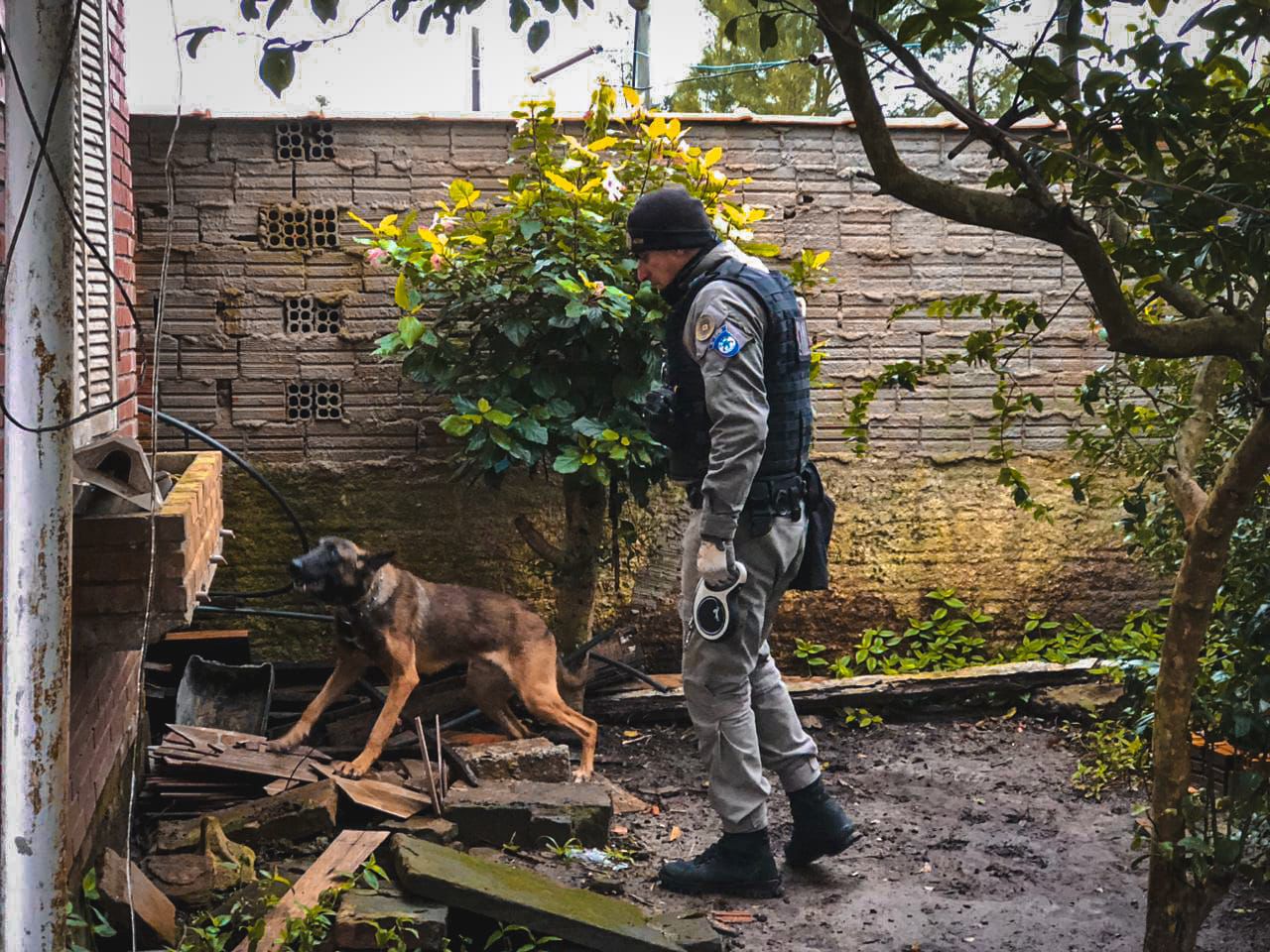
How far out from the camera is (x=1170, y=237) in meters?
2.85

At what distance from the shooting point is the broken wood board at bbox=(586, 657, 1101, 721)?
6746 mm

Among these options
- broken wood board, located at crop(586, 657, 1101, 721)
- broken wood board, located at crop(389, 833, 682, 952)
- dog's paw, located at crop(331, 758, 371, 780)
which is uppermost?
broken wood board, located at crop(586, 657, 1101, 721)

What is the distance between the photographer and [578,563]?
21.9ft

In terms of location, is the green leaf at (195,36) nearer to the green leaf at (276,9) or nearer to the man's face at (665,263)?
the green leaf at (276,9)

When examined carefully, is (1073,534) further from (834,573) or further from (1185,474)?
(1185,474)

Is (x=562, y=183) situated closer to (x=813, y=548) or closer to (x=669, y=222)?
(x=669, y=222)

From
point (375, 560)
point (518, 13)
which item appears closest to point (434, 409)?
point (375, 560)

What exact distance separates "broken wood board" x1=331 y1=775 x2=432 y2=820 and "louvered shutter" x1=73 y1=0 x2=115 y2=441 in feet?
5.65

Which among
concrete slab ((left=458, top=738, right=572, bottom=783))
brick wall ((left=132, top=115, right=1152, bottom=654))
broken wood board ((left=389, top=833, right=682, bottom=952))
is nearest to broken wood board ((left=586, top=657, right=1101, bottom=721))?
brick wall ((left=132, top=115, right=1152, bottom=654))

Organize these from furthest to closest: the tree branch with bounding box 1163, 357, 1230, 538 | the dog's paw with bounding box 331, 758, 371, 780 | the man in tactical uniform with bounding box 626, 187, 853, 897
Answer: the dog's paw with bounding box 331, 758, 371, 780
the man in tactical uniform with bounding box 626, 187, 853, 897
the tree branch with bounding box 1163, 357, 1230, 538

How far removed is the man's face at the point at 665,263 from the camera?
477 centimetres

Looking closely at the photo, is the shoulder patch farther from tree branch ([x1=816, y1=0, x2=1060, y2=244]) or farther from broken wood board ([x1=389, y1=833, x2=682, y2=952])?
broken wood board ([x1=389, y1=833, x2=682, y2=952])

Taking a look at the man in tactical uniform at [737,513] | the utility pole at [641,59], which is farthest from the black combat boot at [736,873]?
the utility pole at [641,59]

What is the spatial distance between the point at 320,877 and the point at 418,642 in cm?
184
